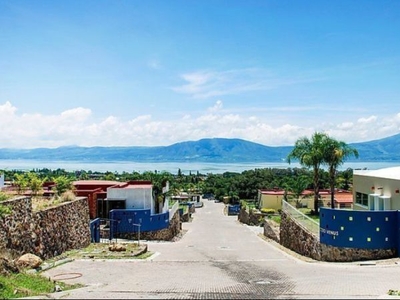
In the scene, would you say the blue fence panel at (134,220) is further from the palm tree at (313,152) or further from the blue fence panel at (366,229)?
the blue fence panel at (366,229)

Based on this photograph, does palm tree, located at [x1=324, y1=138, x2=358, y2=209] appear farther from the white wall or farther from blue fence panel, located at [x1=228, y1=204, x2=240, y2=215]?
blue fence panel, located at [x1=228, y1=204, x2=240, y2=215]

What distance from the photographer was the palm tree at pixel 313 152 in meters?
36.0

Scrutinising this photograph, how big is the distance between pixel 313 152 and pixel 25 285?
27644 mm

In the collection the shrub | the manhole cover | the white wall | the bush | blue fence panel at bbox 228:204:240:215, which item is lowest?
blue fence panel at bbox 228:204:240:215

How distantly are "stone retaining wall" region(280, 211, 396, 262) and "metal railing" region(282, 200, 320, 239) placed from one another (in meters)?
0.21

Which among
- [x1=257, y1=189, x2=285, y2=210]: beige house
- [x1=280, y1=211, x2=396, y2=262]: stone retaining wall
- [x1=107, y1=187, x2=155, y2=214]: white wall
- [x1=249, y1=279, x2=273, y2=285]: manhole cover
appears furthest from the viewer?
[x1=257, y1=189, x2=285, y2=210]: beige house

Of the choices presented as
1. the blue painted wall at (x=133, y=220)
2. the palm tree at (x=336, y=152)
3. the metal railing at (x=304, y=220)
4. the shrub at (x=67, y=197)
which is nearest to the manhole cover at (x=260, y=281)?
the metal railing at (x=304, y=220)

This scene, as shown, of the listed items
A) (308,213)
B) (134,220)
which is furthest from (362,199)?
(134,220)

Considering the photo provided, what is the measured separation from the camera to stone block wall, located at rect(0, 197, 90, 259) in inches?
617

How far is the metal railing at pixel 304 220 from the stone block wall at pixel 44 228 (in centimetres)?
1122

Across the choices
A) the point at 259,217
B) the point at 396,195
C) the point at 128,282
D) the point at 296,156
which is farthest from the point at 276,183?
the point at 128,282

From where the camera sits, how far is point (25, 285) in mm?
11969

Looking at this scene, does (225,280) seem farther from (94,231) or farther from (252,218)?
(252,218)

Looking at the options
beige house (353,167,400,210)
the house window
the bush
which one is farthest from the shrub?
the bush
